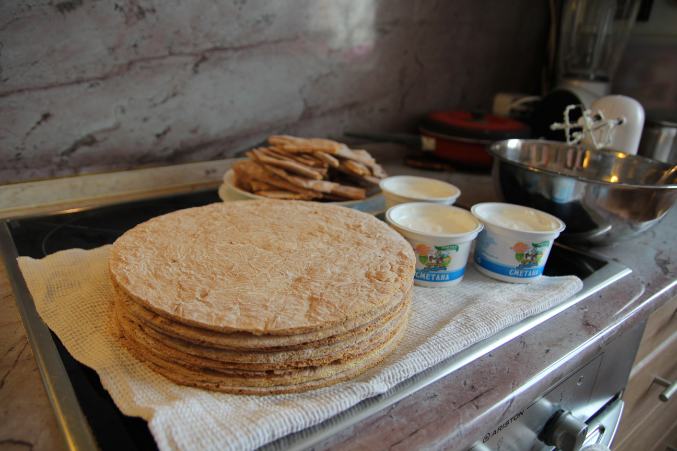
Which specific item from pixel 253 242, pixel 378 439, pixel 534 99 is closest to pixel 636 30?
pixel 534 99

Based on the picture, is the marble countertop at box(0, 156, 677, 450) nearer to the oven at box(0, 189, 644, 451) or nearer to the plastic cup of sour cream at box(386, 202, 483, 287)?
the oven at box(0, 189, 644, 451)

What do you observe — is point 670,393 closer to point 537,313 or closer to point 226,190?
point 537,313

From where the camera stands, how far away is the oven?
1.51 feet

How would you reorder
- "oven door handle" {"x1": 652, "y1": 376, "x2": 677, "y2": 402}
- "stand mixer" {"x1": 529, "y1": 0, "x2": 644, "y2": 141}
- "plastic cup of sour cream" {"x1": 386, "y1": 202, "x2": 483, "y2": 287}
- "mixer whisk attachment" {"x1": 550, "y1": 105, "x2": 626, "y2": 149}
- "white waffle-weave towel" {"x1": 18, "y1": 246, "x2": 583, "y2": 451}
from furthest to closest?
1. "stand mixer" {"x1": 529, "y1": 0, "x2": 644, "y2": 141}
2. "mixer whisk attachment" {"x1": 550, "y1": 105, "x2": 626, "y2": 149}
3. "oven door handle" {"x1": 652, "y1": 376, "x2": 677, "y2": 402}
4. "plastic cup of sour cream" {"x1": 386, "y1": 202, "x2": 483, "y2": 287}
5. "white waffle-weave towel" {"x1": 18, "y1": 246, "x2": 583, "y2": 451}

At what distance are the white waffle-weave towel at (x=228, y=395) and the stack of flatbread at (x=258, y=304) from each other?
0.07ft

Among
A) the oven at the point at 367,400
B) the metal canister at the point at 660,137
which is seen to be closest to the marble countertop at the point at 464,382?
the oven at the point at 367,400

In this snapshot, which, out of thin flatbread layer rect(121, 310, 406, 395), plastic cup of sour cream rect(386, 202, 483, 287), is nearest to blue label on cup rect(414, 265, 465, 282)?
plastic cup of sour cream rect(386, 202, 483, 287)

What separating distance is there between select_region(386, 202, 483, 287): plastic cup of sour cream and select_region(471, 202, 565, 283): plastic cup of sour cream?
0.04 metres

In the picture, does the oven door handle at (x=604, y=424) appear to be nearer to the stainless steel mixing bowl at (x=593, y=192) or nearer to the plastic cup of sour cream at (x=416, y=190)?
the stainless steel mixing bowl at (x=593, y=192)

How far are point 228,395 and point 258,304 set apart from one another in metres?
0.11

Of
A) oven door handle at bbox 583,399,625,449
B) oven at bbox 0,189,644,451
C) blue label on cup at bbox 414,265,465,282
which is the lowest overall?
oven door handle at bbox 583,399,625,449

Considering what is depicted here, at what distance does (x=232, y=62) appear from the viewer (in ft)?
3.88

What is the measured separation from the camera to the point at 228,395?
19.0 inches

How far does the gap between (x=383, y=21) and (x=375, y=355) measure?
1236 mm
